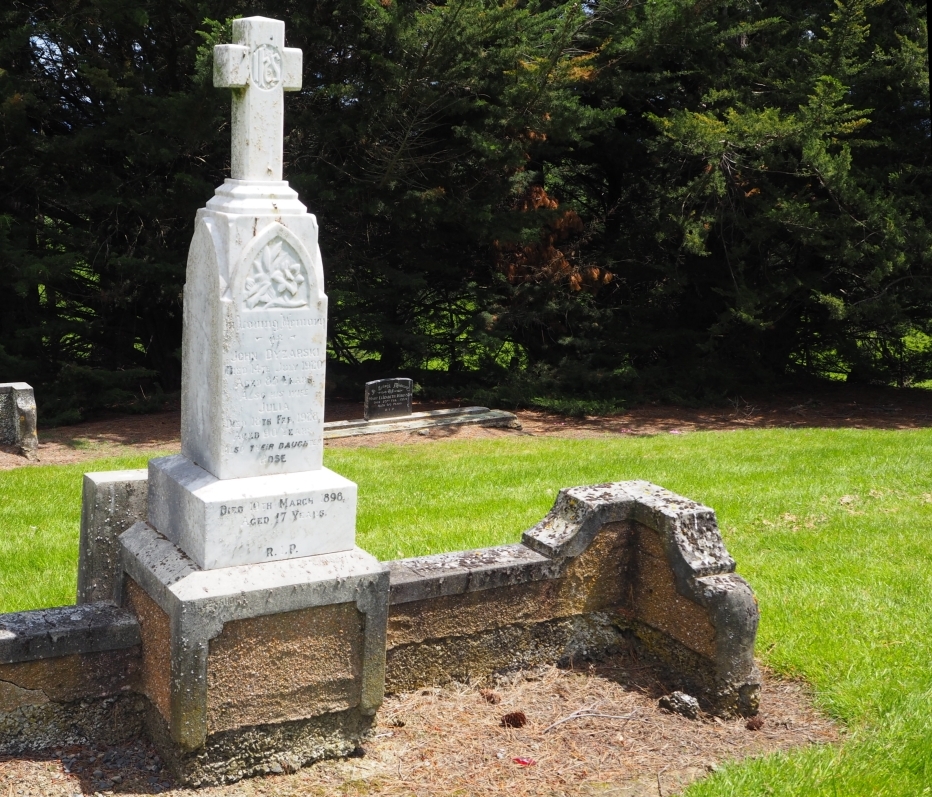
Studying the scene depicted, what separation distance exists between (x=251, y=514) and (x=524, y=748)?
1534mm

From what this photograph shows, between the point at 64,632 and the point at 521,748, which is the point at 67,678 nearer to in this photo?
the point at 64,632

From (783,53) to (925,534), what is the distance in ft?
34.7

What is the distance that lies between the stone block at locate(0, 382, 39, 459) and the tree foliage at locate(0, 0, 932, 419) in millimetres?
2191

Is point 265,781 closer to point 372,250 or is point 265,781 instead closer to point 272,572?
point 272,572

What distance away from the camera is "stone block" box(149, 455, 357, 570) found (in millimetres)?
4141

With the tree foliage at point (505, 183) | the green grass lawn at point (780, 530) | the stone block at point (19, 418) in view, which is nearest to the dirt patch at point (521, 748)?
the green grass lawn at point (780, 530)

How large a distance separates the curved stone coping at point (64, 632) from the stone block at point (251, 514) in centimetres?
40

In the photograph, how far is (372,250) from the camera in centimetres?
1616

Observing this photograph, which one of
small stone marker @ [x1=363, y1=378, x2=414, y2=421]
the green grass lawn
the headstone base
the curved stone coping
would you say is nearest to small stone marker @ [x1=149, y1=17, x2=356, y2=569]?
the headstone base

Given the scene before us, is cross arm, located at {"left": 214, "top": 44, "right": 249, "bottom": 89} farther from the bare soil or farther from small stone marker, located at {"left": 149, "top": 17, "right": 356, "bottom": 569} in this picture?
the bare soil

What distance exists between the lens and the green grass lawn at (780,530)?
4430 mm

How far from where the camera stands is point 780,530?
742cm

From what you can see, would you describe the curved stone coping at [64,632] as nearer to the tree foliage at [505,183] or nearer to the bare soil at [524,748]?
the bare soil at [524,748]

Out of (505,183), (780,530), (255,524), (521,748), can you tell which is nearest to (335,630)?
(255,524)
